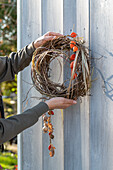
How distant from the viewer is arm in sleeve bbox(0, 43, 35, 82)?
1362mm

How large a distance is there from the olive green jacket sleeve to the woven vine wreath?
0.38ft

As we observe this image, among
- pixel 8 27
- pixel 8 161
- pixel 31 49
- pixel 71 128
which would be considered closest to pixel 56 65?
pixel 31 49

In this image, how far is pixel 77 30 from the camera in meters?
1.30

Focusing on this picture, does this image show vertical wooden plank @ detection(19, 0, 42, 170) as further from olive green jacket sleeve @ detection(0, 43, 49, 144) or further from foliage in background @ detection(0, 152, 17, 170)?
foliage in background @ detection(0, 152, 17, 170)

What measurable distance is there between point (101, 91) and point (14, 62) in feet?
1.80

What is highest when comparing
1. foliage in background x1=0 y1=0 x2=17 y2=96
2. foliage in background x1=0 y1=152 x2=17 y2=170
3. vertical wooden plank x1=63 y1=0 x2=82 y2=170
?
foliage in background x1=0 y1=0 x2=17 y2=96

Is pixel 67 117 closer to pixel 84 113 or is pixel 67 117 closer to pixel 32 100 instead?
pixel 84 113

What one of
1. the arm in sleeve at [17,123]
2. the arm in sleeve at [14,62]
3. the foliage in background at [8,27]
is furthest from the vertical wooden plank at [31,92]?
the foliage in background at [8,27]

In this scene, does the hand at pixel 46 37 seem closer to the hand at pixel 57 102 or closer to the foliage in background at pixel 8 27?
the hand at pixel 57 102

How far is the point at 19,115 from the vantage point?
108 cm

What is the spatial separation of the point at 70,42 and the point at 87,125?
47 centimetres

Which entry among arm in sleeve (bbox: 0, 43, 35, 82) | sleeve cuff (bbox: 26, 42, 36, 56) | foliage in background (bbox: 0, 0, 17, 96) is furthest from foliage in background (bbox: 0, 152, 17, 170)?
sleeve cuff (bbox: 26, 42, 36, 56)

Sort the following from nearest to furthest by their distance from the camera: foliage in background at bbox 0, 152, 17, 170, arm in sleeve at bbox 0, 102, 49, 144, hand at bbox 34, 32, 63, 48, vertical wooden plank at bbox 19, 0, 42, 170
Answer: arm in sleeve at bbox 0, 102, 49, 144, hand at bbox 34, 32, 63, 48, vertical wooden plank at bbox 19, 0, 42, 170, foliage in background at bbox 0, 152, 17, 170

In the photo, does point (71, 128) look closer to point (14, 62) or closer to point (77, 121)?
point (77, 121)
